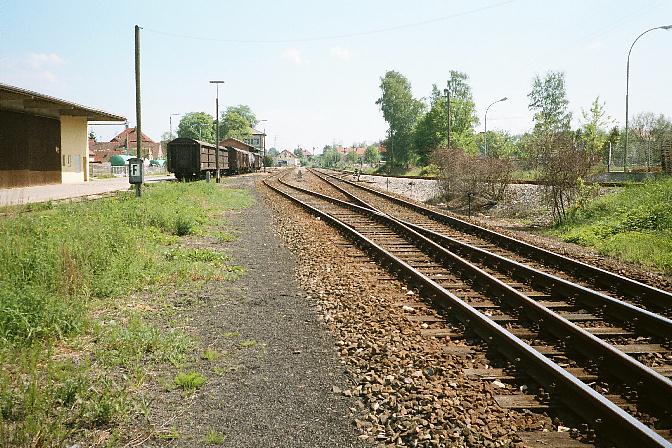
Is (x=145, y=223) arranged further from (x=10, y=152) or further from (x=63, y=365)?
(x=10, y=152)

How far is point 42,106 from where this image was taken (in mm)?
27453

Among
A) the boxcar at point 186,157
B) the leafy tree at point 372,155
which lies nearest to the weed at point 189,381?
the boxcar at point 186,157

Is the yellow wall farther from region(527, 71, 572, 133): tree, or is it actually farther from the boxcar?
region(527, 71, 572, 133): tree

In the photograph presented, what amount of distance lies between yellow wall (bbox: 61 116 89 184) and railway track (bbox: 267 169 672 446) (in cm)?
3192

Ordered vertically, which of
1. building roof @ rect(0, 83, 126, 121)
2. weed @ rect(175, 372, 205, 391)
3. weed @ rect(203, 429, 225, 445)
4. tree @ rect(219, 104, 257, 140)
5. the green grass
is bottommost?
weed @ rect(203, 429, 225, 445)

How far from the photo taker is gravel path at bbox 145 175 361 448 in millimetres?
3785

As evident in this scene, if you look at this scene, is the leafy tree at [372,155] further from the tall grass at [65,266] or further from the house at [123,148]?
the tall grass at [65,266]

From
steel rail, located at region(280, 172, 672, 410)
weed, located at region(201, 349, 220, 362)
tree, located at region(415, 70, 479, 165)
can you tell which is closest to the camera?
steel rail, located at region(280, 172, 672, 410)

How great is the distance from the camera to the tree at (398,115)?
8819 cm

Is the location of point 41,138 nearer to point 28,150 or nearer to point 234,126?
point 28,150

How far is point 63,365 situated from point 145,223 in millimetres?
9039

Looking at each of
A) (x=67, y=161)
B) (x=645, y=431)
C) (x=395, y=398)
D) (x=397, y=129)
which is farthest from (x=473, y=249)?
(x=397, y=129)

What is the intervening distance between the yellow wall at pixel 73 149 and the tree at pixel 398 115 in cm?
5744

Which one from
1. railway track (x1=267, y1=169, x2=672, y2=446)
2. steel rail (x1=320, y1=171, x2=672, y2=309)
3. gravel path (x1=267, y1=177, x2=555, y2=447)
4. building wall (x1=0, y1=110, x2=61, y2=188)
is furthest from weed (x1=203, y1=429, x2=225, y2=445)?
building wall (x1=0, y1=110, x2=61, y2=188)
